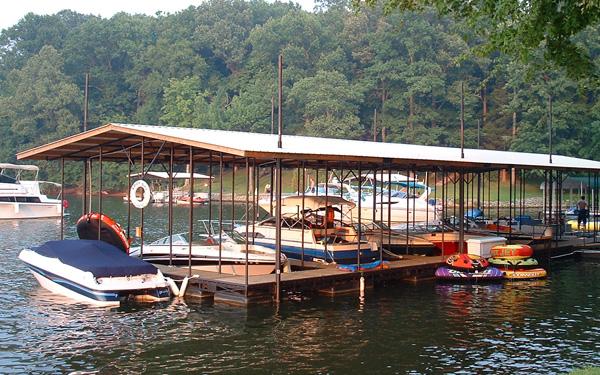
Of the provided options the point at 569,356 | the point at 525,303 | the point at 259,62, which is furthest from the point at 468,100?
the point at 569,356

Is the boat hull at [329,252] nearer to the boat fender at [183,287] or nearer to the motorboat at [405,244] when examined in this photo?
the motorboat at [405,244]

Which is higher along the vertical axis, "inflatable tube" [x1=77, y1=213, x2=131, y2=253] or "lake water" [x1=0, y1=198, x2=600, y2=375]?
"inflatable tube" [x1=77, y1=213, x2=131, y2=253]

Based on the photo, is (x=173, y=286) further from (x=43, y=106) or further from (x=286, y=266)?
(x=43, y=106)

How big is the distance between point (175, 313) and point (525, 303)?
933cm

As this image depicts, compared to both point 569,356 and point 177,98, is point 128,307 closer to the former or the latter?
point 569,356

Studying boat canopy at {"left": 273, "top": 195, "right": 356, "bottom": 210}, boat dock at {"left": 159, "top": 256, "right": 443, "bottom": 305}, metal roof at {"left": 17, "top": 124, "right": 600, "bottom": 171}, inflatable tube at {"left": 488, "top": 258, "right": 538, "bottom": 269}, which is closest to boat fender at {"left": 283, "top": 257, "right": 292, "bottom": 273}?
boat dock at {"left": 159, "top": 256, "right": 443, "bottom": 305}

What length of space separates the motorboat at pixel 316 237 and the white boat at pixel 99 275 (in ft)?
16.5

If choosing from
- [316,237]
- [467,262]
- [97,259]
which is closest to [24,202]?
[316,237]

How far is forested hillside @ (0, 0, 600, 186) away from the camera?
67.0 meters

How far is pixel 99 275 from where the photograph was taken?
17047mm

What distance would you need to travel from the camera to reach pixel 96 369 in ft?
40.2

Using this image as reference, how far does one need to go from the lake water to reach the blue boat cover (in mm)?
938

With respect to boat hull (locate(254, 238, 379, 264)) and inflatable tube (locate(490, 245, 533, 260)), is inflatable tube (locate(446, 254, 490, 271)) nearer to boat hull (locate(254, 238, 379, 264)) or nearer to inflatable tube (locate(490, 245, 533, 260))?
inflatable tube (locate(490, 245, 533, 260))

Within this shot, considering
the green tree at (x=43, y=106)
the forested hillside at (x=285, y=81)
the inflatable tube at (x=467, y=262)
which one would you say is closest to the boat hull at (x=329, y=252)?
the inflatable tube at (x=467, y=262)
